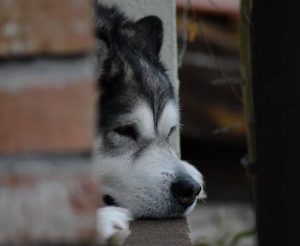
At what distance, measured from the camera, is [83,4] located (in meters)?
1.42

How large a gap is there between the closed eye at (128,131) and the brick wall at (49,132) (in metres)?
2.08

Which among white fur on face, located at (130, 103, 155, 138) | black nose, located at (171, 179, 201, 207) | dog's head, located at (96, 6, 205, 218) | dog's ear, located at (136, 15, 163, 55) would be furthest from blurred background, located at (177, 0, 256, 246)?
black nose, located at (171, 179, 201, 207)

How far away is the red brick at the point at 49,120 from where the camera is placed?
1.40 m

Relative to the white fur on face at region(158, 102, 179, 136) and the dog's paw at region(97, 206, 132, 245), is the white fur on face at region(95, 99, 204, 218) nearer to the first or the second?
the white fur on face at region(158, 102, 179, 136)

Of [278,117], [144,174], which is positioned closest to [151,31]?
[144,174]

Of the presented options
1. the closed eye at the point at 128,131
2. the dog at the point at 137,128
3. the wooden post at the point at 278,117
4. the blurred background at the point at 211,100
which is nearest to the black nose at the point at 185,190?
the dog at the point at 137,128

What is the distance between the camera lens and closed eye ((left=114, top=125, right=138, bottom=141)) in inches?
138

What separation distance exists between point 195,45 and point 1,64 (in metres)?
6.67

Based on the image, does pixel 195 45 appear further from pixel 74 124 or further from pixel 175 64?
pixel 74 124

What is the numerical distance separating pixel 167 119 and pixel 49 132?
2346 mm

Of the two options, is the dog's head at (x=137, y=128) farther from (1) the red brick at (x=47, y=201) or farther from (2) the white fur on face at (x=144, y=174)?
(1) the red brick at (x=47, y=201)

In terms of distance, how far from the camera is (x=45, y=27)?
4.63 ft

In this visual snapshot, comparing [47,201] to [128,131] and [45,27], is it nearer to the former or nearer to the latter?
[45,27]

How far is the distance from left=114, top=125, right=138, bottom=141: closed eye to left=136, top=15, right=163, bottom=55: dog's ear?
1.66ft
